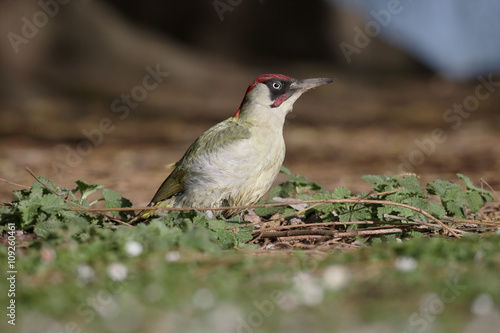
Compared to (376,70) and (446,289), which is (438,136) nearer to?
(446,289)

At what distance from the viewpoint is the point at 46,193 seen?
4266 millimetres

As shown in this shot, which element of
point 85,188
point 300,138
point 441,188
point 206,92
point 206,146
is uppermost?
point 206,92

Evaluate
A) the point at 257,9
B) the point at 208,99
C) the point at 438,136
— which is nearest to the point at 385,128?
the point at 438,136

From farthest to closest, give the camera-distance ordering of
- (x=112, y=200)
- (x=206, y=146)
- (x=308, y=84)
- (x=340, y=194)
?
(x=308, y=84)
(x=206, y=146)
(x=112, y=200)
(x=340, y=194)

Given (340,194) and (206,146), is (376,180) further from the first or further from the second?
(206,146)

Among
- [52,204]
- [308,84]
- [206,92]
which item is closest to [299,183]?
[308,84]

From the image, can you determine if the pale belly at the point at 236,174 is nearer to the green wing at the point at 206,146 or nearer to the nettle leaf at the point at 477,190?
the green wing at the point at 206,146

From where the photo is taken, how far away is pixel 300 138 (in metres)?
10.7

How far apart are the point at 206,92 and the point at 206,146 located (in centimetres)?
1232

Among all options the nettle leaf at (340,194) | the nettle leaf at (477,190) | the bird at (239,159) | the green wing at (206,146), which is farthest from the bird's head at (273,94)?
the nettle leaf at (477,190)

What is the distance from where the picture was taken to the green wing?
14.7 ft

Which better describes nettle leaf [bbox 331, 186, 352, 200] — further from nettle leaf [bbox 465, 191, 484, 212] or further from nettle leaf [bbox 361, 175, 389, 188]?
nettle leaf [bbox 465, 191, 484, 212]

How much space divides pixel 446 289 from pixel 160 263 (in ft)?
3.95

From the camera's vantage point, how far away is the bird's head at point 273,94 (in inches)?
185
